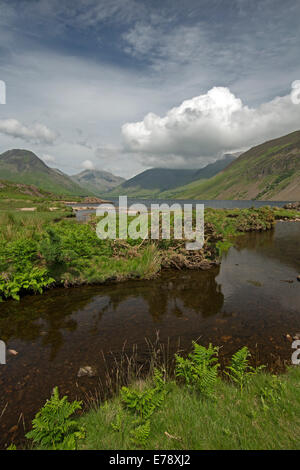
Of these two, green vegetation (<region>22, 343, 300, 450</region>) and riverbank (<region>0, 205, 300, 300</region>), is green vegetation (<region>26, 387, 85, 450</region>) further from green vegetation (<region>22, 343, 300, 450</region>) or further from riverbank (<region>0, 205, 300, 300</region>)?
riverbank (<region>0, 205, 300, 300</region>)

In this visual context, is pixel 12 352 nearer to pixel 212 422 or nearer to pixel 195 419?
pixel 195 419

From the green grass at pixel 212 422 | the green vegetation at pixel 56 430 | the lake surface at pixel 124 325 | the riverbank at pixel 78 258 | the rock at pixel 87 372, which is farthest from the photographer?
the riverbank at pixel 78 258

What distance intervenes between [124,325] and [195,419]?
6.00 meters

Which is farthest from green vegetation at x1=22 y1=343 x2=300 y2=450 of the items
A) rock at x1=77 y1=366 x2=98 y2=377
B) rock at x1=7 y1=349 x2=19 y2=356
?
rock at x1=7 y1=349 x2=19 y2=356

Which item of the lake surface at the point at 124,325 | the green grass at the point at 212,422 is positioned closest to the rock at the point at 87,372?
the lake surface at the point at 124,325

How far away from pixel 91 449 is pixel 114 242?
14.1 meters

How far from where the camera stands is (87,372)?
6.91 metres

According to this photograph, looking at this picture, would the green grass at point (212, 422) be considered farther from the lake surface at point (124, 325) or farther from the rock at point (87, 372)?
the lake surface at point (124, 325)

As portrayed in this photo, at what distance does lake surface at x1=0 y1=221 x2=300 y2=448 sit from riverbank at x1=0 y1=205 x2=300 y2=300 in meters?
0.78

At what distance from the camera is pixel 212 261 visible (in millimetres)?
18859

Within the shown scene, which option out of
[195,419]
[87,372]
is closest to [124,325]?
[87,372]

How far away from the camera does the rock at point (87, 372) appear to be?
22.4ft
